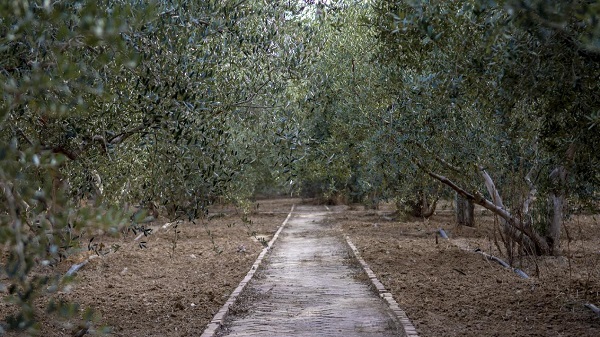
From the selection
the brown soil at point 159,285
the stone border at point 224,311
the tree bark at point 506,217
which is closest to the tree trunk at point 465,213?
the brown soil at point 159,285

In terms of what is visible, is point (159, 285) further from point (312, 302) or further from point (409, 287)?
point (409, 287)

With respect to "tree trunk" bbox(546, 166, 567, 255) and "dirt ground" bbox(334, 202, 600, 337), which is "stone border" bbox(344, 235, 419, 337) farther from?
"tree trunk" bbox(546, 166, 567, 255)

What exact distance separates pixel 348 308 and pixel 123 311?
3.16 meters

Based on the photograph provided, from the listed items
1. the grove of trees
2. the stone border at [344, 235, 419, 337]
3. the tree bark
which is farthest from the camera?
the tree bark

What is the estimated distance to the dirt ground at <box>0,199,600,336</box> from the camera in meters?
9.49

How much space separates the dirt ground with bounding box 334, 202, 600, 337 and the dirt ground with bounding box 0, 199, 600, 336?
0.05 ft

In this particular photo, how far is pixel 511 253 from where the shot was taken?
1470cm

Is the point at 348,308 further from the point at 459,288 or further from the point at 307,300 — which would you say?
the point at 459,288

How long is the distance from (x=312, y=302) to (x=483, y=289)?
2838 mm

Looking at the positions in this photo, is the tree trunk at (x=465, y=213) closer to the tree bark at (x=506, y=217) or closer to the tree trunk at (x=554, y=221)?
the tree trunk at (x=554, y=221)

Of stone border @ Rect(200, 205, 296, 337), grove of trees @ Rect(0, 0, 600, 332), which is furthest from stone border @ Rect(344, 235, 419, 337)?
grove of trees @ Rect(0, 0, 600, 332)

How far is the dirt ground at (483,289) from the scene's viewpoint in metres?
9.31

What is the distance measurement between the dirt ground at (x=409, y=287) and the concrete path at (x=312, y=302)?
438 mm

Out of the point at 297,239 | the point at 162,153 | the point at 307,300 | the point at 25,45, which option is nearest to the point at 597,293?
the point at 307,300
